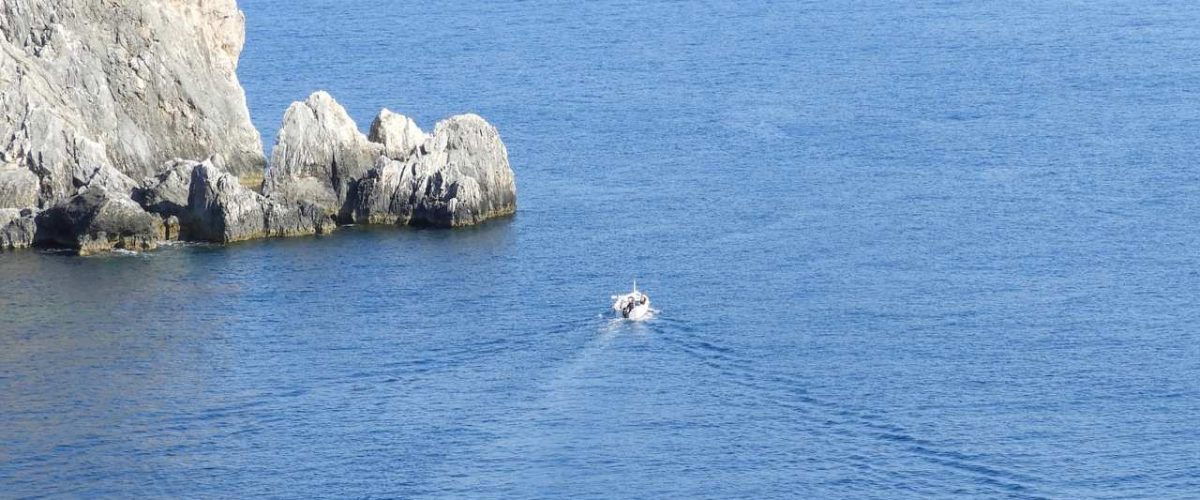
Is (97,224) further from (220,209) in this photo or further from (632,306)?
(632,306)

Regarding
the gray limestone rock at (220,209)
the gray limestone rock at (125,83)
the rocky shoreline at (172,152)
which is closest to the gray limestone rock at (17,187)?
the rocky shoreline at (172,152)

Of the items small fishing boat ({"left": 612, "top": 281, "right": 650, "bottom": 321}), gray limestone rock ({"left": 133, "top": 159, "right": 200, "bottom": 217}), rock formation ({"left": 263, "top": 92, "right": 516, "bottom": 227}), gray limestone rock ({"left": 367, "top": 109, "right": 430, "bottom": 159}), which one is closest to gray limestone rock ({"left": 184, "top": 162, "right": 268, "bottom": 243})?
gray limestone rock ({"left": 133, "top": 159, "right": 200, "bottom": 217})

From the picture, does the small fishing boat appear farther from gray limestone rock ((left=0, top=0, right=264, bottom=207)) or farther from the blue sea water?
gray limestone rock ((left=0, top=0, right=264, bottom=207))

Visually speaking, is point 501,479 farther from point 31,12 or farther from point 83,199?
point 31,12

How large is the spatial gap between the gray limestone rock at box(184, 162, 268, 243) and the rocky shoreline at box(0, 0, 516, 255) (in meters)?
0.09

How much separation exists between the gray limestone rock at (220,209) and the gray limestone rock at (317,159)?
279cm

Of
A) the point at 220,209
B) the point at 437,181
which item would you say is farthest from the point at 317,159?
the point at 220,209

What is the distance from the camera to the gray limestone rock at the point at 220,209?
509ft

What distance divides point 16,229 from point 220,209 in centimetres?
1265

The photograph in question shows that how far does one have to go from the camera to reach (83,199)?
154375 millimetres

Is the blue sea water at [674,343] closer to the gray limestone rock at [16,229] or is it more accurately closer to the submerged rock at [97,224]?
the submerged rock at [97,224]

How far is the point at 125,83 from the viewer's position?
168 meters

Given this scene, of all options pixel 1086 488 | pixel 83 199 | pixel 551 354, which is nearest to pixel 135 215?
pixel 83 199

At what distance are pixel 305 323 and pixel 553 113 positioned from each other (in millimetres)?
59892
